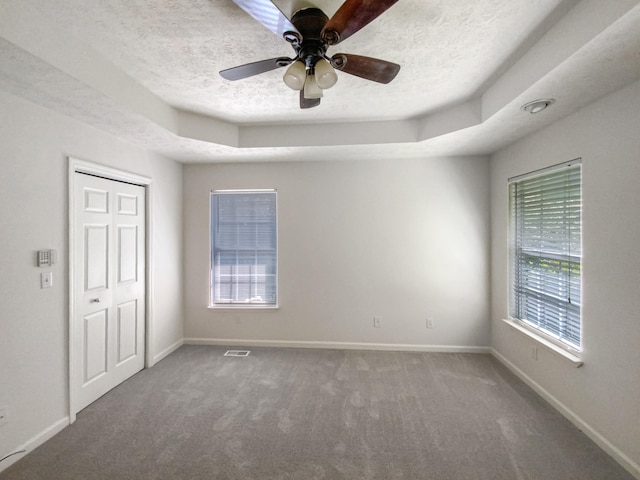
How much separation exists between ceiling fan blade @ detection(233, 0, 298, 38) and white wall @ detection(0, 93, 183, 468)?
6.06 ft

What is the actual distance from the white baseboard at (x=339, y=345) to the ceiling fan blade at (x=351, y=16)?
3305 mm

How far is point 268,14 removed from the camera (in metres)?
1.30

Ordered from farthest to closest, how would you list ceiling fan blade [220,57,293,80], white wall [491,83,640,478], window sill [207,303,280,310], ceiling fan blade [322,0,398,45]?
window sill [207,303,280,310] → white wall [491,83,640,478] → ceiling fan blade [220,57,293,80] → ceiling fan blade [322,0,398,45]

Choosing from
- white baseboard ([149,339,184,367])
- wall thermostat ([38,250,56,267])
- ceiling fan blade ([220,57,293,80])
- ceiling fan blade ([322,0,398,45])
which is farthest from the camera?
white baseboard ([149,339,184,367])

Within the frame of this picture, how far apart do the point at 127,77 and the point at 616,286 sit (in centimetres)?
372

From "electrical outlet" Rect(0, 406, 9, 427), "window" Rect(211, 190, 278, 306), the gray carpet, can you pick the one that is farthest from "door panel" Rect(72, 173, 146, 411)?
"window" Rect(211, 190, 278, 306)

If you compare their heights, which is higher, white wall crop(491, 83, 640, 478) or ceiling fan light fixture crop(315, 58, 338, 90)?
ceiling fan light fixture crop(315, 58, 338, 90)

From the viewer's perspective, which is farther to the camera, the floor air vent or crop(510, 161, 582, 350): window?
Answer: the floor air vent

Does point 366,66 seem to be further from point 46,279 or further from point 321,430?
point 46,279

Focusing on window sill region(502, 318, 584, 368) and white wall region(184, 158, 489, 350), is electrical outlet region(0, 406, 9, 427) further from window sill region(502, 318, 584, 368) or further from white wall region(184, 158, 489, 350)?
window sill region(502, 318, 584, 368)

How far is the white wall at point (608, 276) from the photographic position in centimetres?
180

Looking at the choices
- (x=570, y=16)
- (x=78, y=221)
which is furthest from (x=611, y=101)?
(x=78, y=221)

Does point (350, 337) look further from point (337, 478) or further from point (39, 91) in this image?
point (39, 91)

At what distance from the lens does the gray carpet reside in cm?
184
